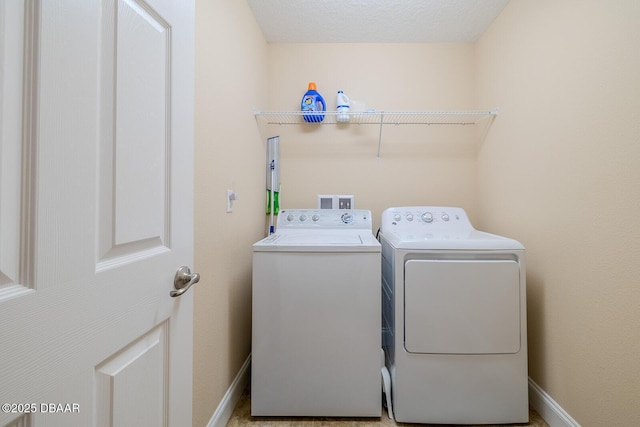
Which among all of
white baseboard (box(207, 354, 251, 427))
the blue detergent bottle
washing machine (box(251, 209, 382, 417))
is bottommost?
white baseboard (box(207, 354, 251, 427))

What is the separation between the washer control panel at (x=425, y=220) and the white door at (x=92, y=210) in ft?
4.73

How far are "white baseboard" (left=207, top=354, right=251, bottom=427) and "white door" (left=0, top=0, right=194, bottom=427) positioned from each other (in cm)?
66

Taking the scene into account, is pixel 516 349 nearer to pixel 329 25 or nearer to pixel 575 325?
pixel 575 325

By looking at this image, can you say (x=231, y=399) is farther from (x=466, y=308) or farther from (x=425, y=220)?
(x=425, y=220)

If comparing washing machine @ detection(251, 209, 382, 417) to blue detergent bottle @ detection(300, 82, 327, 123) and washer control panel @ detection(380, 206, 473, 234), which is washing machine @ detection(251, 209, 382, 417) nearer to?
washer control panel @ detection(380, 206, 473, 234)

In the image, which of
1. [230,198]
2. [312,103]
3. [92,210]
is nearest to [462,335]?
[230,198]

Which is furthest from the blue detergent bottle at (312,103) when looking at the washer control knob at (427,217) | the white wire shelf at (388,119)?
the washer control knob at (427,217)

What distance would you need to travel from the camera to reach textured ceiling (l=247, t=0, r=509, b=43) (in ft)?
5.77

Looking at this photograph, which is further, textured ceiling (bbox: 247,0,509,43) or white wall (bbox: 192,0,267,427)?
textured ceiling (bbox: 247,0,509,43)

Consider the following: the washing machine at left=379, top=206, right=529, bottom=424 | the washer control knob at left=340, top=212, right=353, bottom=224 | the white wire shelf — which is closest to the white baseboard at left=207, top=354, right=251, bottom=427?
the washing machine at left=379, top=206, right=529, bottom=424

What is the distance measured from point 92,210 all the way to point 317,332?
1.19m

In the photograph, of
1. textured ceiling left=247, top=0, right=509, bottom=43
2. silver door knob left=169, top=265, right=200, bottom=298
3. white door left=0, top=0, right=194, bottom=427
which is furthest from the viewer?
textured ceiling left=247, top=0, right=509, bottom=43

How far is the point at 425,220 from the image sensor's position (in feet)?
6.24

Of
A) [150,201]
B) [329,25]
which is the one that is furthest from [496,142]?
[150,201]
